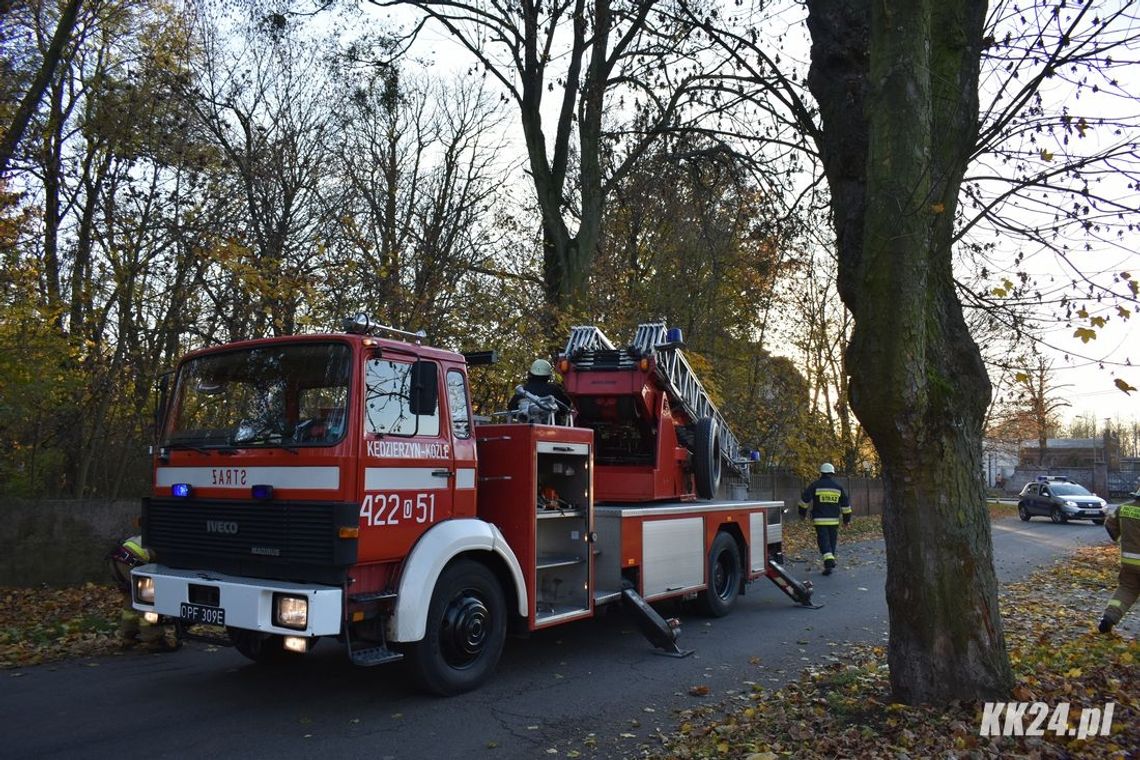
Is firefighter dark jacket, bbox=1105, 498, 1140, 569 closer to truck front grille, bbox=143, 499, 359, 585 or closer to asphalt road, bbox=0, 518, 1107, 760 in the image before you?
asphalt road, bbox=0, 518, 1107, 760

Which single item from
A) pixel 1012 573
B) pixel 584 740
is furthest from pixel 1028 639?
pixel 1012 573

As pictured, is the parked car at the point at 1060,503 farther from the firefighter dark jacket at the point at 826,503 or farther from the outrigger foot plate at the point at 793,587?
the outrigger foot plate at the point at 793,587

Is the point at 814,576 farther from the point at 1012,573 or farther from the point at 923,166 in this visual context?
the point at 923,166

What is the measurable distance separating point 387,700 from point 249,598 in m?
1.37

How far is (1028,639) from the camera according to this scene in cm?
802

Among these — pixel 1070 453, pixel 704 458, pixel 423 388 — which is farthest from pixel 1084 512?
pixel 1070 453

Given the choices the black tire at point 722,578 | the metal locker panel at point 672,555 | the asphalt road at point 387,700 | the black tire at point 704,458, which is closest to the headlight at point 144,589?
the asphalt road at point 387,700

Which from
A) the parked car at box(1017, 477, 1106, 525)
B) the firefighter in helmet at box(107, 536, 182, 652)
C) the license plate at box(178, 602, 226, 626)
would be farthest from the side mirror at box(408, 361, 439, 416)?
the parked car at box(1017, 477, 1106, 525)

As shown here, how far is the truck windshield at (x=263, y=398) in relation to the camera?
5.70 metres

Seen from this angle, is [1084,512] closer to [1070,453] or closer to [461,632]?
[461,632]

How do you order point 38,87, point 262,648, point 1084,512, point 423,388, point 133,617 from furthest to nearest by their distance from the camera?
point 1084,512 → point 38,87 → point 133,617 → point 262,648 → point 423,388

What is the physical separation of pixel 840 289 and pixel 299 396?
3.92 meters

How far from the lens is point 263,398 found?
5.96 m

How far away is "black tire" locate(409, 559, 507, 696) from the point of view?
19.3 feet
